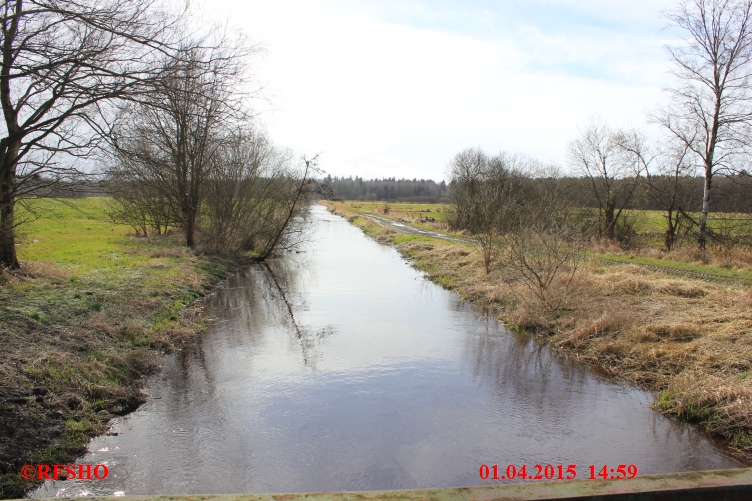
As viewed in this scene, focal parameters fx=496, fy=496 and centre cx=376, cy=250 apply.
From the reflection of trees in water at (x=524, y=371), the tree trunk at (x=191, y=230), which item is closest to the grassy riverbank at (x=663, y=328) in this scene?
the reflection of trees in water at (x=524, y=371)

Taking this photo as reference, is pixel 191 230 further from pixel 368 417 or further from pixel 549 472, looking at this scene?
pixel 549 472

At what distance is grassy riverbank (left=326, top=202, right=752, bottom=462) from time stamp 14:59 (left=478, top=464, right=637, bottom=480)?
A: 1.68 meters

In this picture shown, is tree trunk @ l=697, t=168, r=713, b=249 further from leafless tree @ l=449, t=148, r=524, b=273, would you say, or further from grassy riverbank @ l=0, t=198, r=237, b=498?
grassy riverbank @ l=0, t=198, r=237, b=498

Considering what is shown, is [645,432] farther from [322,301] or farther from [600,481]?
[322,301]

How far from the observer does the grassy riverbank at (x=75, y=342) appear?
557 cm

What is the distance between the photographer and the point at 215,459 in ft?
18.5

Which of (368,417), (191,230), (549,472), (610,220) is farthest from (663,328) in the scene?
(610,220)

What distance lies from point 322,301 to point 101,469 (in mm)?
9816

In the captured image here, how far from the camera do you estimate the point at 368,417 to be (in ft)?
22.5

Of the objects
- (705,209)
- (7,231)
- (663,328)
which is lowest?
Answer: (663,328)

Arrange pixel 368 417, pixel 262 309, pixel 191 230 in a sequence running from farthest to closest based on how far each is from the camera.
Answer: pixel 191 230
pixel 262 309
pixel 368 417

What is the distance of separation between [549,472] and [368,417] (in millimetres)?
2462

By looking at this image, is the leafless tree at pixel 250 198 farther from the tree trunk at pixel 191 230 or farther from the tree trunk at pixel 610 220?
the tree trunk at pixel 610 220

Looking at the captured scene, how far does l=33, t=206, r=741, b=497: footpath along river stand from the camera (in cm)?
543
